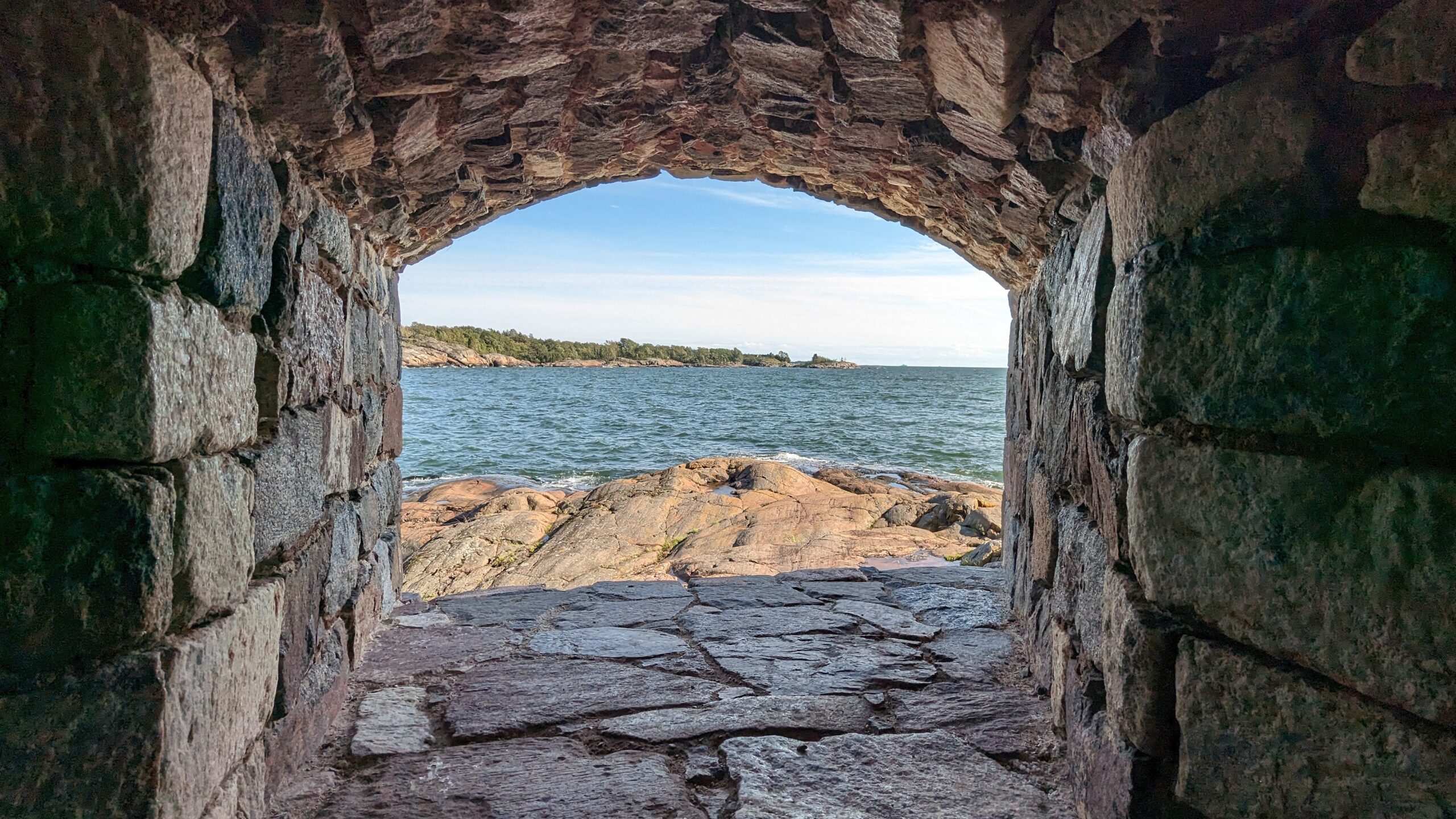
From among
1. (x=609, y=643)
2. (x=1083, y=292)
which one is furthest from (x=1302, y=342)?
(x=609, y=643)

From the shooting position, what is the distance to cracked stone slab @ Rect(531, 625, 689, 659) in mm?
3646

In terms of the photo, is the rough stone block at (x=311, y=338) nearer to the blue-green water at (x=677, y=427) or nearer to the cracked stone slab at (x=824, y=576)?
the cracked stone slab at (x=824, y=576)

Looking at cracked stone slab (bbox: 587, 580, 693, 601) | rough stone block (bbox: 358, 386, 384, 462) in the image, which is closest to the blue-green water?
cracked stone slab (bbox: 587, 580, 693, 601)

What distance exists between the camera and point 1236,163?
5.36 feet

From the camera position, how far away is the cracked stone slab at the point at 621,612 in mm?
4176

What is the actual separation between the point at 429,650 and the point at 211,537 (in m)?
2.11

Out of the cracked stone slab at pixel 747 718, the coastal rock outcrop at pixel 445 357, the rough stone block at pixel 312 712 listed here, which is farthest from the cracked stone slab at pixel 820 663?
the coastal rock outcrop at pixel 445 357

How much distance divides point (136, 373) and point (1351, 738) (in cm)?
215

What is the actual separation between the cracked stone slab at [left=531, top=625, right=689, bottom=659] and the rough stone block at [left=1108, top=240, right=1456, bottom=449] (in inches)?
96.9

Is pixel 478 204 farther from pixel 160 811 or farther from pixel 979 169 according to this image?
pixel 160 811

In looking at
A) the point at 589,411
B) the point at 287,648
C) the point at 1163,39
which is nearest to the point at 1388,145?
the point at 1163,39

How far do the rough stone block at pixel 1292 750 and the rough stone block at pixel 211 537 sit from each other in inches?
77.7

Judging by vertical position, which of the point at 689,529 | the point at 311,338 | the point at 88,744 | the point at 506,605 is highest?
the point at 311,338

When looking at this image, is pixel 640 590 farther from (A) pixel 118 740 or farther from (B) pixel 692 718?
(A) pixel 118 740
